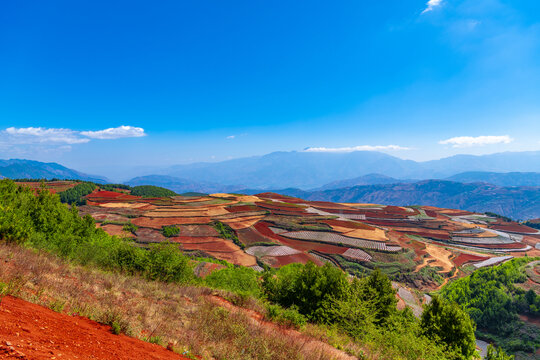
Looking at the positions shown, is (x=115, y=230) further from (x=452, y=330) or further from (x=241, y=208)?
(x=452, y=330)

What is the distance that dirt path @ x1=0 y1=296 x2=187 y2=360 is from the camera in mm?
5047

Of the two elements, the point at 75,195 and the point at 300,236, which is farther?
the point at 75,195

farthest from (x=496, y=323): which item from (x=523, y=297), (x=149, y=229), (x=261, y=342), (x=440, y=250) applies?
(x=149, y=229)

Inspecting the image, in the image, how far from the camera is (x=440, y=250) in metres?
72.6

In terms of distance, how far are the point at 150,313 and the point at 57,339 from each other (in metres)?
5.54

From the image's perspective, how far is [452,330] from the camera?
19328mm

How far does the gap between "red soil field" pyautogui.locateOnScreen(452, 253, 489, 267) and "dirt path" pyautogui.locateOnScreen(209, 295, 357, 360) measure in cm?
7420

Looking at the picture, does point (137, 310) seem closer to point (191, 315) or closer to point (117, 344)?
point (191, 315)

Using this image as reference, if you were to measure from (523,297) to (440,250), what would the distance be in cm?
3397

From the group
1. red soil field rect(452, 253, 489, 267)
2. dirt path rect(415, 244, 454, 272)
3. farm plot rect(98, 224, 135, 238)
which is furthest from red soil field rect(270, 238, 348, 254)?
farm plot rect(98, 224, 135, 238)

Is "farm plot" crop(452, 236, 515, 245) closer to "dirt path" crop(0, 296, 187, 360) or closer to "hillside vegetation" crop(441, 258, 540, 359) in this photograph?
"hillside vegetation" crop(441, 258, 540, 359)

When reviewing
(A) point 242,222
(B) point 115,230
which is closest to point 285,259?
(A) point 242,222

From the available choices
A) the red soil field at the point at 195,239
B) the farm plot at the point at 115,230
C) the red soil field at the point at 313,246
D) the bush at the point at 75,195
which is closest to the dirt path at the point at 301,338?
the red soil field at the point at 195,239

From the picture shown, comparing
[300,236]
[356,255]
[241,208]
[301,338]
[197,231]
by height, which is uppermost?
[301,338]
